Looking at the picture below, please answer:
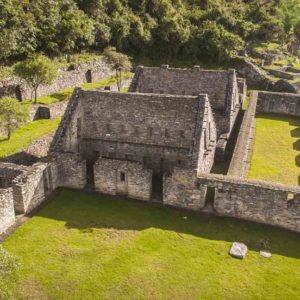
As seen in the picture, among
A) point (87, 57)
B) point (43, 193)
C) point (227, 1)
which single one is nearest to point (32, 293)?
point (43, 193)

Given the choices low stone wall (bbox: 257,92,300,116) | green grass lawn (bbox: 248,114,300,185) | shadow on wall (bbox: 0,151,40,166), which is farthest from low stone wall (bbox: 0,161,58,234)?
low stone wall (bbox: 257,92,300,116)

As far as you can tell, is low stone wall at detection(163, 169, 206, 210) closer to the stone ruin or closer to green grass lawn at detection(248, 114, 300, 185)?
the stone ruin

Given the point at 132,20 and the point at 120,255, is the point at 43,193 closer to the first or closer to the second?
the point at 120,255

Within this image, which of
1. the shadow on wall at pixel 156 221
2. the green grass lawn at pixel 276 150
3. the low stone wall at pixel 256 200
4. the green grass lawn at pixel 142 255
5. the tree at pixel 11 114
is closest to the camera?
the green grass lawn at pixel 142 255

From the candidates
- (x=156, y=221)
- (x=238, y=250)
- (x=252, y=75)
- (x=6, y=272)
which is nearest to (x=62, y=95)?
(x=156, y=221)

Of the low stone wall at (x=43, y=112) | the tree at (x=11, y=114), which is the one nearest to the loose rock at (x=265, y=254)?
the tree at (x=11, y=114)

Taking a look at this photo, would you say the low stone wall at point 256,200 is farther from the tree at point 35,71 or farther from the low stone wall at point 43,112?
the tree at point 35,71

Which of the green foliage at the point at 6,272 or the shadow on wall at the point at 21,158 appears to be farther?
the shadow on wall at the point at 21,158
